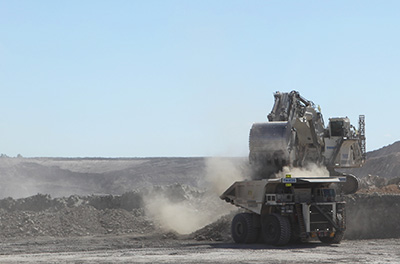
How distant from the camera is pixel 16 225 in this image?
3212 centimetres

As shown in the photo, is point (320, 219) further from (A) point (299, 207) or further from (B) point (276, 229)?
(B) point (276, 229)

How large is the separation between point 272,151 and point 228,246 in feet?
11.5

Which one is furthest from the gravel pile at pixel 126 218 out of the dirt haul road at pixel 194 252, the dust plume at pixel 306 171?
the dust plume at pixel 306 171

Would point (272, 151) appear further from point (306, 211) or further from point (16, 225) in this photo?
point (16, 225)

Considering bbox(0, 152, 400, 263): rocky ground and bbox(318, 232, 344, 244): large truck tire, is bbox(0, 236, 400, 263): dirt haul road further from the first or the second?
bbox(318, 232, 344, 244): large truck tire

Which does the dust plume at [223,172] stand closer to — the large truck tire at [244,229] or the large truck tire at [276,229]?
the large truck tire at [244,229]

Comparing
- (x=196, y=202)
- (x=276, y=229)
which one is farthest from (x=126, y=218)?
(x=276, y=229)

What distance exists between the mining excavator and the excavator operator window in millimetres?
455

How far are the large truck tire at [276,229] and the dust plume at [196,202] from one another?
4064mm

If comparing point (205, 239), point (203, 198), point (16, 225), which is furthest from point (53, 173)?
point (205, 239)

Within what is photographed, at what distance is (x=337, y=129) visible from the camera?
2747 centimetres

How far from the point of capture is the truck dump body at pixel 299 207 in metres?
22.2

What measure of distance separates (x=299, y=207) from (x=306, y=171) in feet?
11.4

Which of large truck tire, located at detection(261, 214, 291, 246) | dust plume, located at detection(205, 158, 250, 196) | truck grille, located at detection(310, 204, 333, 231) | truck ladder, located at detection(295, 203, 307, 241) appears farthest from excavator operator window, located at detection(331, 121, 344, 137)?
large truck tire, located at detection(261, 214, 291, 246)
